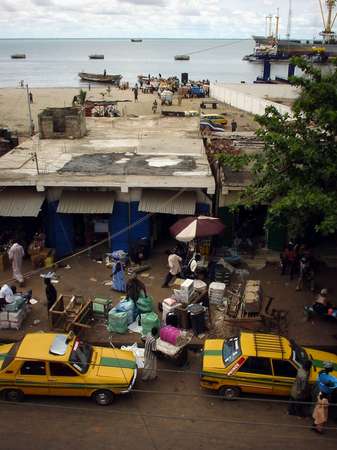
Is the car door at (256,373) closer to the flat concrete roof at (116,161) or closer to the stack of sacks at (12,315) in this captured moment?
the stack of sacks at (12,315)

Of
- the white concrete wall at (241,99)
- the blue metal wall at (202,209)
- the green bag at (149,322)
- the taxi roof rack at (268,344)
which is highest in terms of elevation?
the white concrete wall at (241,99)

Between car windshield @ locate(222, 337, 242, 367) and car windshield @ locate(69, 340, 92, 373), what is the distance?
10.1 ft

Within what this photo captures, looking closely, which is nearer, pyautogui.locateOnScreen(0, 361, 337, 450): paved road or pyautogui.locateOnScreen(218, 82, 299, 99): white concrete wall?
pyautogui.locateOnScreen(0, 361, 337, 450): paved road

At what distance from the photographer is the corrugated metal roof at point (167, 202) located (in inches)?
623

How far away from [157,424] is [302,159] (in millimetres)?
7160

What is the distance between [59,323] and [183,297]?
3494mm

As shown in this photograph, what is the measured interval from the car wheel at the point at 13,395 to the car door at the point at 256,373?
4.75 m

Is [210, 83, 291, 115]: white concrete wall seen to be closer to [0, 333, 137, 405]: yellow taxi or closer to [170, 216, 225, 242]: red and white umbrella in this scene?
[170, 216, 225, 242]: red and white umbrella

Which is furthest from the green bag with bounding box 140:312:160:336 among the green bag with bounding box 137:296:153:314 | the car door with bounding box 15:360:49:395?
the car door with bounding box 15:360:49:395

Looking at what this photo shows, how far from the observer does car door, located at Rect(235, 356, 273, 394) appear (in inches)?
388

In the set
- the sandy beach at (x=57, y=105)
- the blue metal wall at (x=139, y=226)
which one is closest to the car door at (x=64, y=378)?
the blue metal wall at (x=139, y=226)

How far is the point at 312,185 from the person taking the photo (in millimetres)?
11203

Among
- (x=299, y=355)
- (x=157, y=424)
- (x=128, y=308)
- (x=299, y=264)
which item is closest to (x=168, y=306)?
(x=128, y=308)

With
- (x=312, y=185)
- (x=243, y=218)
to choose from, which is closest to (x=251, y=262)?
(x=243, y=218)
